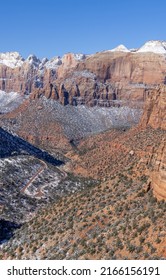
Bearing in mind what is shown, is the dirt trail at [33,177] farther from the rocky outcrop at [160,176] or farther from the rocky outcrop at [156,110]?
the rocky outcrop at [160,176]

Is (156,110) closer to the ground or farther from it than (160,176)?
farther from it

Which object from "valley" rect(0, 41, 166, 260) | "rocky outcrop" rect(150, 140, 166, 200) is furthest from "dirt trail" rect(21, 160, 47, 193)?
"rocky outcrop" rect(150, 140, 166, 200)

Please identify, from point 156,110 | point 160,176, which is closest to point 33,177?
point 156,110

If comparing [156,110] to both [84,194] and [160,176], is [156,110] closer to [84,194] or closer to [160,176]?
[84,194]

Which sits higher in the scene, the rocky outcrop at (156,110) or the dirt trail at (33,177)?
the rocky outcrop at (156,110)

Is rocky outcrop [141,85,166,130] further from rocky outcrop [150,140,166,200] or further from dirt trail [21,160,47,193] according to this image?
rocky outcrop [150,140,166,200]

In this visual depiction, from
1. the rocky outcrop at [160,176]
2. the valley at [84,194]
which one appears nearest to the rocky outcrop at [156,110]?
the valley at [84,194]

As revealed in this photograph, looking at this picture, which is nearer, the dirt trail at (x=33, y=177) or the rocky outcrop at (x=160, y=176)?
the rocky outcrop at (x=160, y=176)

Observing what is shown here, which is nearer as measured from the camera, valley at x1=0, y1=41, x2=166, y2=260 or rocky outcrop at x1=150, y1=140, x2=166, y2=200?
valley at x1=0, y1=41, x2=166, y2=260

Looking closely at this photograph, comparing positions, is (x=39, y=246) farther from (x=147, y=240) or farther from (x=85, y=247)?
(x=147, y=240)

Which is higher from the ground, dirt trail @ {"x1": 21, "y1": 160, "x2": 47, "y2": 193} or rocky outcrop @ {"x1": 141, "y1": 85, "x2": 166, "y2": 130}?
rocky outcrop @ {"x1": 141, "y1": 85, "x2": 166, "y2": 130}

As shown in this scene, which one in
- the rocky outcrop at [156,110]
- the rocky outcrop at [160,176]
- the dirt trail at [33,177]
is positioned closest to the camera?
the rocky outcrop at [160,176]
